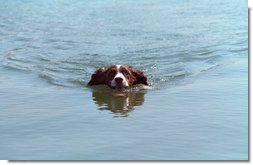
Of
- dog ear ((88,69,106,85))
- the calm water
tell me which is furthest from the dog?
the calm water

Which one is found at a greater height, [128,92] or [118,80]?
[118,80]

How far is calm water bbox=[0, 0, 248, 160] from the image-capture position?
243 inches

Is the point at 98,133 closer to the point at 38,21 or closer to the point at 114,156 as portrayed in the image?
the point at 114,156

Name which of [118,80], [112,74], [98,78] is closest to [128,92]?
[118,80]

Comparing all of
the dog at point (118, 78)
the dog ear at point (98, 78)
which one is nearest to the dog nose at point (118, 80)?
the dog at point (118, 78)

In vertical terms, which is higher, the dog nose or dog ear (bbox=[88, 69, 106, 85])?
dog ear (bbox=[88, 69, 106, 85])

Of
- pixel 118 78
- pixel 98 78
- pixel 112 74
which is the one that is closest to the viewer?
pixel 118 78

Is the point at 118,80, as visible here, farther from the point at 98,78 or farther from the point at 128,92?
the point at 98,78

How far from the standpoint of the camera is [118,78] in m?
9.51

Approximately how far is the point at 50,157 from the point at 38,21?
13132mm

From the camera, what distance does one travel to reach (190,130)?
6676 mm

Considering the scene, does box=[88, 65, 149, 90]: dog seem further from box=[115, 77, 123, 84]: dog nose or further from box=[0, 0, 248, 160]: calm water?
box=[0, 0, 248, 160]: calm water

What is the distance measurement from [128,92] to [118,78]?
27 centimetres

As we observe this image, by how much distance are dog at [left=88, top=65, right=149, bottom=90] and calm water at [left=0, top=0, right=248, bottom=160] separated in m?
0.24
